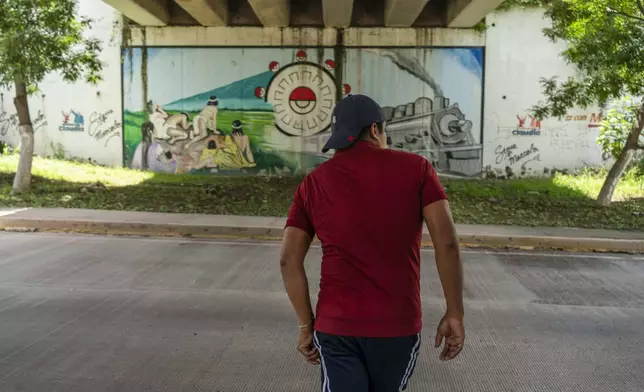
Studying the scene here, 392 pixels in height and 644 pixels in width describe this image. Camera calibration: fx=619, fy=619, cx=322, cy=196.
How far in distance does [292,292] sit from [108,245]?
8.09 m

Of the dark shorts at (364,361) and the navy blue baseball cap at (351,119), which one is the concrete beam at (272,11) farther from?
the dark shorts at (364,361)

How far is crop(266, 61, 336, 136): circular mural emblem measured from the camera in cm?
2042

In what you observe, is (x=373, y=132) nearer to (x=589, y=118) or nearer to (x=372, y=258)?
(x=372, y=258)

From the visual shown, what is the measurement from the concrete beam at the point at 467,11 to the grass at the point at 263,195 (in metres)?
4.93

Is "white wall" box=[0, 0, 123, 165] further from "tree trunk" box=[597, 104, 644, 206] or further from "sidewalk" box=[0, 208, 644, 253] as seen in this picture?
"tree trunk" box=[597, 104, 644, 206]

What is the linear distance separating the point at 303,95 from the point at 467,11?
5899mm

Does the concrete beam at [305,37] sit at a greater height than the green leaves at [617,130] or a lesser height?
greater

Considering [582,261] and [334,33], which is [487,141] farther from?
[582,261]

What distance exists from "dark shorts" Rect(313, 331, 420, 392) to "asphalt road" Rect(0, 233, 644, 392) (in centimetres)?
211

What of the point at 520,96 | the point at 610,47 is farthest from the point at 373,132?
the point at 520,96

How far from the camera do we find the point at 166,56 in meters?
20.7

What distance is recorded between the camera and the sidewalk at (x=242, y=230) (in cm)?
1063

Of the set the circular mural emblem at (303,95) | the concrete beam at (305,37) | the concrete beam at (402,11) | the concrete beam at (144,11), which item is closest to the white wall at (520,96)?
the concrete beam at (305,37)

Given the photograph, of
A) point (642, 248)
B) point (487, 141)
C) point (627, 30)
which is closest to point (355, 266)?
point (642, 248)
